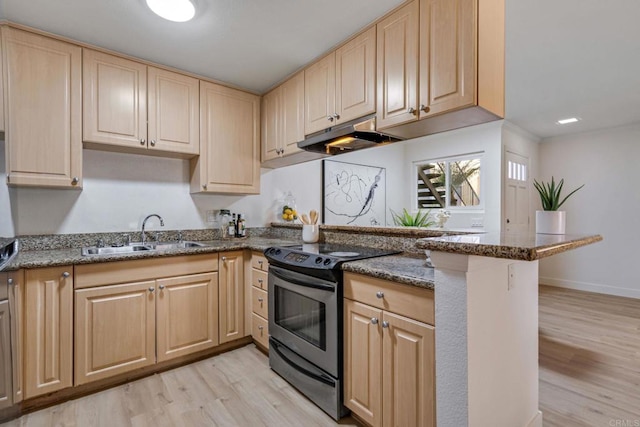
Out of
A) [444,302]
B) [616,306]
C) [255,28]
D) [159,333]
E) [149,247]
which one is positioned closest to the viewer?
[444,302]

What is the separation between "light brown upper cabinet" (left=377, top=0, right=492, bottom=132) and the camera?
1.45 m

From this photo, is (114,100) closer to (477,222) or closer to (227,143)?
(227,143)

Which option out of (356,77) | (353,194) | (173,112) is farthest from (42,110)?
(353,194)

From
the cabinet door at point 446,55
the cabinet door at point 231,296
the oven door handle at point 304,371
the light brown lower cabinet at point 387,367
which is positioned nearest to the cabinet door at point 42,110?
the cabinet door at point 231,296

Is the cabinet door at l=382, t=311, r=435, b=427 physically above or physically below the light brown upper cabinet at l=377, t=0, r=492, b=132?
below

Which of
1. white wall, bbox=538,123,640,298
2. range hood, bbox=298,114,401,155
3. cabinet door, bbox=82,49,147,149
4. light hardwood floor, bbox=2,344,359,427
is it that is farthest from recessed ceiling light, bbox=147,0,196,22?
white wall, bbox=538,123,640,298

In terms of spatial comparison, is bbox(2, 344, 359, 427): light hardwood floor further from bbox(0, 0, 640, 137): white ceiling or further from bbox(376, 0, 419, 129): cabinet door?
bbox(0, 0, 640, 137): white ceiling

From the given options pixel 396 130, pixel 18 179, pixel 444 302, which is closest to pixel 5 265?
pixel 18 179

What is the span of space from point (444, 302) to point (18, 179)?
8.33 feet

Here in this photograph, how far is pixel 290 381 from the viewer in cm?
200

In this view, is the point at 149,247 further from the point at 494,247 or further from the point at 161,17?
the point at 494,247

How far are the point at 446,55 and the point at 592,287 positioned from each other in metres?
4.92

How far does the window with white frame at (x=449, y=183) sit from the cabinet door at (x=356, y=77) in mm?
3263

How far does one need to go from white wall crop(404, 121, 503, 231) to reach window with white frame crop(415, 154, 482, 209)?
4.5 inches
